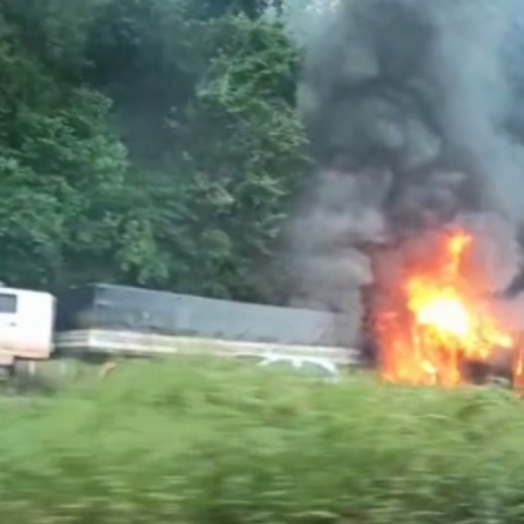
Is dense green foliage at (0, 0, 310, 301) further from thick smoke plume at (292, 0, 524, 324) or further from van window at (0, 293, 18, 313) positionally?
thick smoke plume at (292, 0, 524, 324)

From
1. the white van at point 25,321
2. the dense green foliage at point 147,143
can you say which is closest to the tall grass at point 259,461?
the white van at point 25,321

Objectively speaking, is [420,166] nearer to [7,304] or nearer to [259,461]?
[7,304]

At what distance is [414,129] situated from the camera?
78.5 ft

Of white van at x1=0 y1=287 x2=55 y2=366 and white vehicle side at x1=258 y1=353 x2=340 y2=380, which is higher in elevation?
white van at x1=0 y1=287 x2=55 y2=366

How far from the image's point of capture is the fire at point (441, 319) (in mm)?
21750

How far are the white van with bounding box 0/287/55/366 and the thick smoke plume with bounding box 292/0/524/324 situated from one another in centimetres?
685

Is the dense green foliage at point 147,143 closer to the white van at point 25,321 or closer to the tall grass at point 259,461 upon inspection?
the white van at point 25,321

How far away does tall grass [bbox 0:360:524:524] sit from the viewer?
11.0ft

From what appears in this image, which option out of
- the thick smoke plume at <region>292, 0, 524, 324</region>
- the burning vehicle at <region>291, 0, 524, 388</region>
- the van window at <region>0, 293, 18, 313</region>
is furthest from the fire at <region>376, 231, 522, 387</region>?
the van window at <region>0, 293, 18, 313</region>

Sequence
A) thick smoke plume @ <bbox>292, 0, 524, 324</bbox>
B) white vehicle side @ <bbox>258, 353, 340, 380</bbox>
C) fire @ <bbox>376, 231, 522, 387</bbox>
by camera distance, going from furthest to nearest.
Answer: thick smoke plume @ <bbox>292, 0, 524, 324</bbox>
fire @ <bbox>376, 231, 522, 387</bbox>
white vehicle side @ <bbox>258, 353, 340, 380</bbox>

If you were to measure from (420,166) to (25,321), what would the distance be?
32.4ft

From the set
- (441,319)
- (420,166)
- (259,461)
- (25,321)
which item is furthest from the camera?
(420,166)

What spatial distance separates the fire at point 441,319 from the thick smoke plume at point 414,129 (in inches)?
20.3

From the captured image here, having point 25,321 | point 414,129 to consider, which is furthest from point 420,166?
point 25,321
